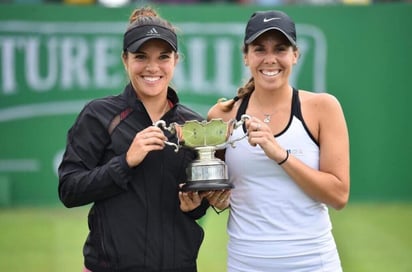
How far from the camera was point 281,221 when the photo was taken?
3.36 meters

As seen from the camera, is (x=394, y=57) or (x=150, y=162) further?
(x=394, y=57)

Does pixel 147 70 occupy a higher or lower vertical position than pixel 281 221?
Result: higher

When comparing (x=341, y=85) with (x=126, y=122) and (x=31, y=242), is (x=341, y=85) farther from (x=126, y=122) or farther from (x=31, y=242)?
(x=126, y=122)

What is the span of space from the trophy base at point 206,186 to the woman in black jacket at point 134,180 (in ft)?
0.17

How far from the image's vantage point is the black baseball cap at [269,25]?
133 inches

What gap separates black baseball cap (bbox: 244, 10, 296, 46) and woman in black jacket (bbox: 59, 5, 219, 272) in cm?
30

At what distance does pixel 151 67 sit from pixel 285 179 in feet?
2.14

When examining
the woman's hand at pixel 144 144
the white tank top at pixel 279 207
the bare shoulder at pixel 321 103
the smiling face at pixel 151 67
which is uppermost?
the smiling face at pixel 151 67

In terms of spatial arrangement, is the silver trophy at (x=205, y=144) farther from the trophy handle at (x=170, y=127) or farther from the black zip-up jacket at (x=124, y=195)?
the black zip-up jacket at (x=124, y=195)

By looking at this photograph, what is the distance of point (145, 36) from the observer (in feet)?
11.1

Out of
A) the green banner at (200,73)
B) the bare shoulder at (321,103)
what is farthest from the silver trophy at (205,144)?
the green banner at (200,73)

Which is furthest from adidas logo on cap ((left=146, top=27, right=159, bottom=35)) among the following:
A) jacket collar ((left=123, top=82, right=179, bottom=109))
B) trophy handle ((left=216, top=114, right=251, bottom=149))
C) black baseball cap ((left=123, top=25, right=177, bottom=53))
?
trophy handle ((left=216, top=114, right=251, bottom=149))

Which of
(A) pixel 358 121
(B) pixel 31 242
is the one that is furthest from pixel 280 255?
(A) pixel 358 121

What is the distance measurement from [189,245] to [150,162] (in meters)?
0.35
